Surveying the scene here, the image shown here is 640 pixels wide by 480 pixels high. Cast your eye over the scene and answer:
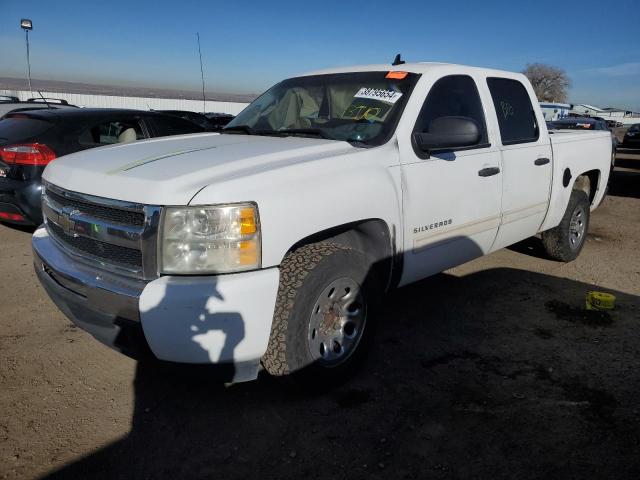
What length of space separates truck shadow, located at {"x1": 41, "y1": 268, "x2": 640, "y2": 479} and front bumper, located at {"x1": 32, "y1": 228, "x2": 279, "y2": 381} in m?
0.19

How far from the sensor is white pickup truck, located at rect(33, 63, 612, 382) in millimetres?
2271

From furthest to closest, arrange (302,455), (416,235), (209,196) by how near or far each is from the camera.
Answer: (416,235)
(302,455)
(209,196)

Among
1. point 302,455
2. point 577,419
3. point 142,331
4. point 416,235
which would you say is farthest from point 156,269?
Result: point 577,419

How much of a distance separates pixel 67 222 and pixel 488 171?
2.82 meters

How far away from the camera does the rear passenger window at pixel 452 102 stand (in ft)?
11.1

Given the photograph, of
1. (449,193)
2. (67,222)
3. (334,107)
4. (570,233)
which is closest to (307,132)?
(334,107)

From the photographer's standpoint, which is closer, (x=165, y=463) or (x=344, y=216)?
(x=165, y=463)

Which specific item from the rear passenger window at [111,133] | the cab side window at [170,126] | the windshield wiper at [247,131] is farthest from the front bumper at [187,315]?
the cab side window at [170,126]

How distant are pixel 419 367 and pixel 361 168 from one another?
1362 mm

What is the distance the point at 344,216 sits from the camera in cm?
270

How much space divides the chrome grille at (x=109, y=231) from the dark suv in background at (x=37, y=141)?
2.70 m

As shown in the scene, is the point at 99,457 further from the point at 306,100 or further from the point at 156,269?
the point at 306,100

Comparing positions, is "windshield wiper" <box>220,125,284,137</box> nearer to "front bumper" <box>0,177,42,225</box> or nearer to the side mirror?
the side mirror

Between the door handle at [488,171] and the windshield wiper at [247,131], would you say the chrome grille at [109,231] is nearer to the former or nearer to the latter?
the windshield wiper at [247,131]
